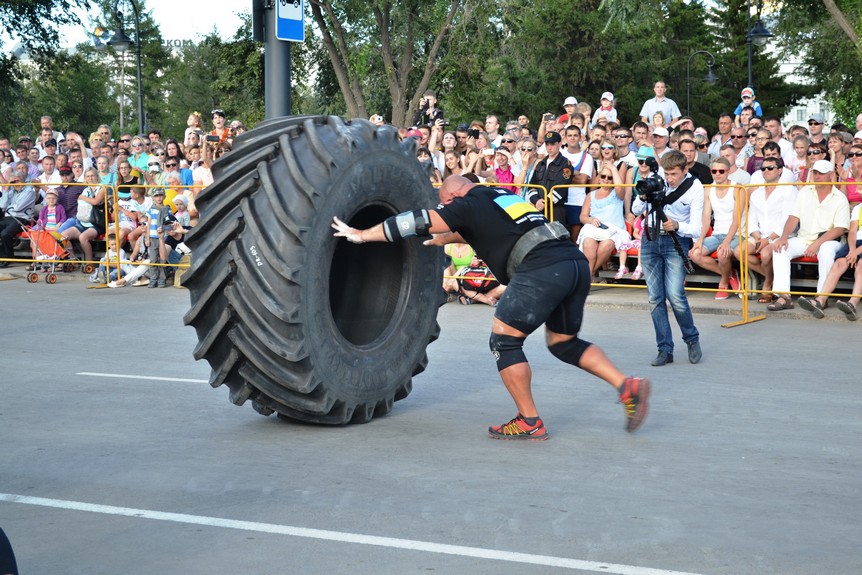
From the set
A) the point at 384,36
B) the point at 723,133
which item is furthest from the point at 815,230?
the point at 384,36

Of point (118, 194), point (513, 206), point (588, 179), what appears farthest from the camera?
point (118, 194)

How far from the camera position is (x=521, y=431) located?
23.3 ft

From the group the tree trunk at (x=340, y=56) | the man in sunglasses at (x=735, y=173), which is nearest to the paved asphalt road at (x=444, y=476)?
the man in sunglasses at (x=735, y=173)

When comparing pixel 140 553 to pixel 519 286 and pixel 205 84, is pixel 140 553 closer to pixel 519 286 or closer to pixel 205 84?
pixel 519 286

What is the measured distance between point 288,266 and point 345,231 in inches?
18.1

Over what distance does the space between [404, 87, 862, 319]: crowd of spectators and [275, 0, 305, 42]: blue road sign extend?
376 cm

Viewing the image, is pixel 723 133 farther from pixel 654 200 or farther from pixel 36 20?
pixel 36 20

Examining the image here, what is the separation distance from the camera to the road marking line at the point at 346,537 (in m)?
4.75

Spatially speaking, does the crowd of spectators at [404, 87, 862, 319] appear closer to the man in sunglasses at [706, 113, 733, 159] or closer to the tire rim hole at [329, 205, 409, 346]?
the man in sunglasses at [706, 113, 733, 159]

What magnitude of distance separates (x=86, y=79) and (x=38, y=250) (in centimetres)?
5869

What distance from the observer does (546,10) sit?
44.2 meters

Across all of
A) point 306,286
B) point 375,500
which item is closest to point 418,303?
point 306,286

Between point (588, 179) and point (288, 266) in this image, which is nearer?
point (288, 266)

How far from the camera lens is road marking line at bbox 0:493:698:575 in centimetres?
475
